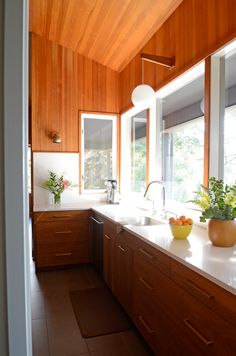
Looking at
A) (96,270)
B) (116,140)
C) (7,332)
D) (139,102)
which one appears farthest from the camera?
(116,140)

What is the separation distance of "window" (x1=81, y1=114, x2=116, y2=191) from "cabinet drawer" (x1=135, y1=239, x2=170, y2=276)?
234cm

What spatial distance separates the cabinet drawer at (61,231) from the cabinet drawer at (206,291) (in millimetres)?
2206

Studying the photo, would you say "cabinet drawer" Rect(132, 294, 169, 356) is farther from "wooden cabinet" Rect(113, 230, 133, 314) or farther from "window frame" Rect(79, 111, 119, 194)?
"window frame" Rect(79, 111, 119, 194)

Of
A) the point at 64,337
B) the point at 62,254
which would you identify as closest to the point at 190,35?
the point at 64,337

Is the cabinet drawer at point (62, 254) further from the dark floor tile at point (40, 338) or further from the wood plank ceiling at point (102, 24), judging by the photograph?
the wood plank ceiling at point (102, 24)

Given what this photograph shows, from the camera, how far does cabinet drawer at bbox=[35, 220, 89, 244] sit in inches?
137

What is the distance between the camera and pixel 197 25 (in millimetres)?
2295

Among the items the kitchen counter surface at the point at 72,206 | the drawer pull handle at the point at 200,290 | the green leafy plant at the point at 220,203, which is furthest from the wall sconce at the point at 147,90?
the drawer pull handle at the point at 200,290

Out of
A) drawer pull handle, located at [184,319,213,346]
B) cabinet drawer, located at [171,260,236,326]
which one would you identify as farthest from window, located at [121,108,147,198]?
drawer pull handle, located at [184,319,213,346]

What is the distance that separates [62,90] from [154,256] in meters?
3.04

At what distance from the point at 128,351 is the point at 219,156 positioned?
1.63 meters

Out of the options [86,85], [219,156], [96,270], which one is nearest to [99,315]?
[96,270]

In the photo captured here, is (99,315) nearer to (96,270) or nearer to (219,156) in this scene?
(96,270)

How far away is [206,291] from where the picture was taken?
49.7 inches
